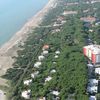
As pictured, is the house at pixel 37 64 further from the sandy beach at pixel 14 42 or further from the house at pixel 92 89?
the house at pixel 92 89

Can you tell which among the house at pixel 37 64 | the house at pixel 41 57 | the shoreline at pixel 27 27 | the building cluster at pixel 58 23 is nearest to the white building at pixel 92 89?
the house at pixel 37 64

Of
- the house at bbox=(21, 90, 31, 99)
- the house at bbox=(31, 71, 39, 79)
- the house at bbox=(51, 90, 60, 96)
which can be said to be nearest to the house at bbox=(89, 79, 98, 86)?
the house at bbox=(51, 90, 60, 96)

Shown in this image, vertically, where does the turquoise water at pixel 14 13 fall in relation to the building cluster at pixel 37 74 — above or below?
below

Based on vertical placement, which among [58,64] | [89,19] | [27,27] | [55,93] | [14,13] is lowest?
[14,13]

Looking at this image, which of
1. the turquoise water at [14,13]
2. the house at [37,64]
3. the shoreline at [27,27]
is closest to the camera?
the house at [37,64]

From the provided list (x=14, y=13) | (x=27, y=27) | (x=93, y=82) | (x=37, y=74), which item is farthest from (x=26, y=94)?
(x=14, y=13)

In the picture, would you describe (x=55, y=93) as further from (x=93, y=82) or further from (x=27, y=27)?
(x=27, y=27)
